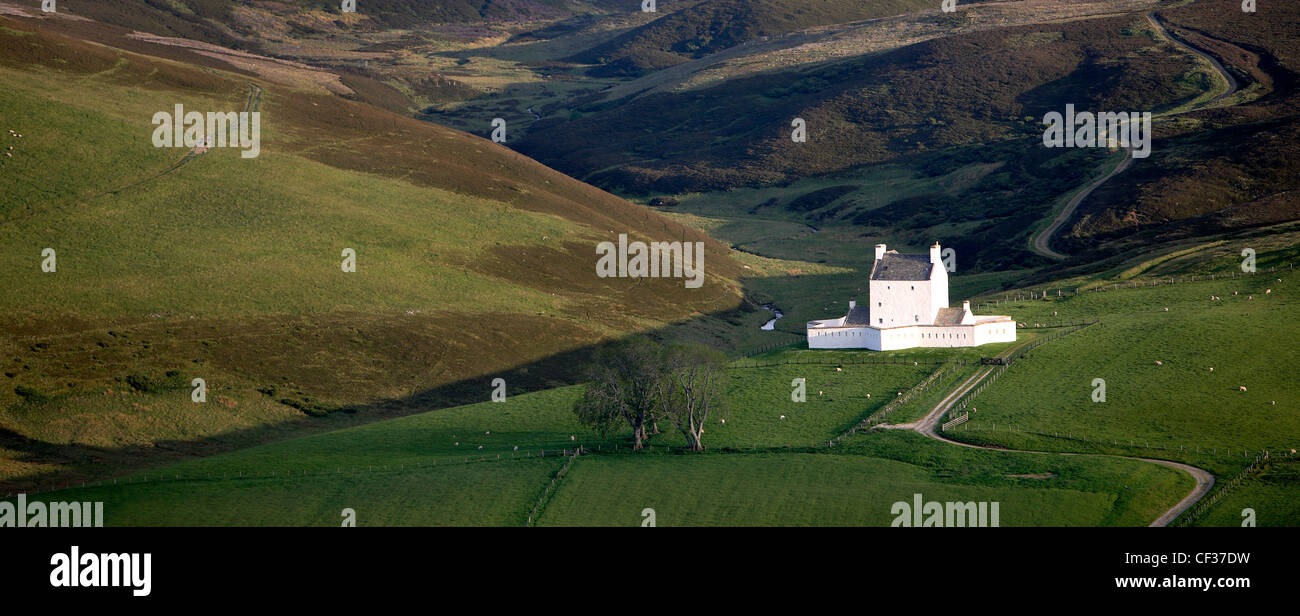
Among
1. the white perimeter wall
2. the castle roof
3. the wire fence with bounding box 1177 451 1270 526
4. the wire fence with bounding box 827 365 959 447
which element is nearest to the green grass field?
the wire fence with bounding box 1177 451 1270 526

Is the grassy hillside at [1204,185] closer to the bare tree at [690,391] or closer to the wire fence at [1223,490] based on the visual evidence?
the wire fence at [1223,490]

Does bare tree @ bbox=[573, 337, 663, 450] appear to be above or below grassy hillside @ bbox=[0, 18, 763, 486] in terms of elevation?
below

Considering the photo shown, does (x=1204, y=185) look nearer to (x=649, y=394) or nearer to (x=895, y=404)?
(x=895, y=404)

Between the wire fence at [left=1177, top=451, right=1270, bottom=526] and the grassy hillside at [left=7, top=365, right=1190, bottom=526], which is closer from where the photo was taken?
the wire fence at [left=1177, top=451, right=1270, bottom=526]

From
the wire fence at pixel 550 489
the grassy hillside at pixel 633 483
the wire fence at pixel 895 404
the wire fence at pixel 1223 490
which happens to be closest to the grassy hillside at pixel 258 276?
the grassy hillside at pixel 633 483

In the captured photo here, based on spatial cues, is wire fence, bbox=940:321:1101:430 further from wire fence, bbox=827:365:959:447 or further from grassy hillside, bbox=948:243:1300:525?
wire fence, bbox=827:365:959:447

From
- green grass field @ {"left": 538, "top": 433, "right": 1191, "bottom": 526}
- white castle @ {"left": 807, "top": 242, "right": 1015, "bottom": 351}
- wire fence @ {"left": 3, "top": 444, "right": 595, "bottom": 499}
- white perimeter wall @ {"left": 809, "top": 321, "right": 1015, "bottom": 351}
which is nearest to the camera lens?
green grass field @ {"left": 538, "top": 433, "right": 1191, "bottom": 526}

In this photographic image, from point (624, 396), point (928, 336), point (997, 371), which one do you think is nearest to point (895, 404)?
point (997, 371)

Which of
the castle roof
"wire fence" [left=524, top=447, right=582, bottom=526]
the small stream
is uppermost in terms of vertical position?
the castle roof
